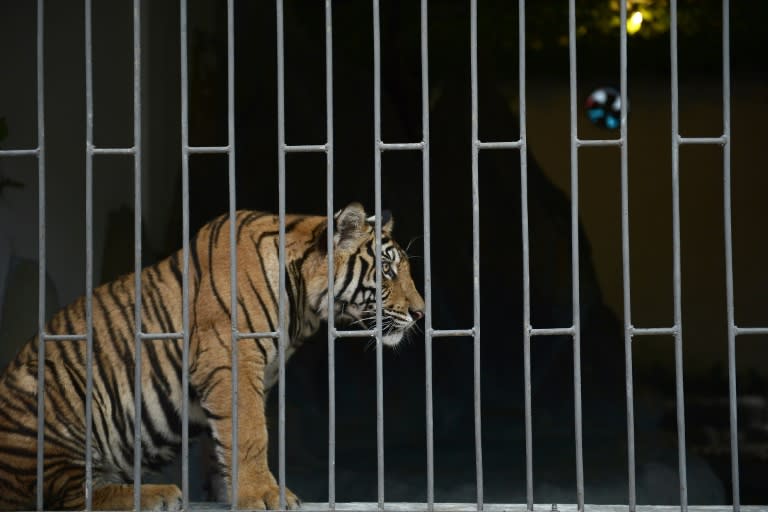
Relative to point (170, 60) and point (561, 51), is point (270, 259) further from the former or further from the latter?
point (561, 51)

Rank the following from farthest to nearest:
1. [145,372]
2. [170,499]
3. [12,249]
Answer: [12,249], [145,372], [170,499]

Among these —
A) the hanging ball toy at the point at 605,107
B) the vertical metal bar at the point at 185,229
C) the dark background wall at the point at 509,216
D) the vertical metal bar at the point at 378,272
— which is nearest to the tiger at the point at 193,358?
the vertical metal bar at the point at 185,229

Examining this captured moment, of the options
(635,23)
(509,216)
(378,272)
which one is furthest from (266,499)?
(635,23)

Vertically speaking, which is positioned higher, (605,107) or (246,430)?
(605,107)

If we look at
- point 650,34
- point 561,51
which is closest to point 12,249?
point 561,51

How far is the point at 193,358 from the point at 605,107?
2.68 meters

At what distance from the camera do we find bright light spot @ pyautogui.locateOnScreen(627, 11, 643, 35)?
6336 mm

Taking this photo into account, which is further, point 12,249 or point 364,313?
point 12,249

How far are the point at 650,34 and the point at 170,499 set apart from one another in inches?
139

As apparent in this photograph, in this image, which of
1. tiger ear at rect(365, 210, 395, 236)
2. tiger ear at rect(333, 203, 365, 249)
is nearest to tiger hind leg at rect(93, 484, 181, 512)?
tiger ear at rect(333, 203, 365, 249)

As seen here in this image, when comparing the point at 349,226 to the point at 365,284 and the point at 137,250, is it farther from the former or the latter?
the point at 137,250

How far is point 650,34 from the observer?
20.8ft

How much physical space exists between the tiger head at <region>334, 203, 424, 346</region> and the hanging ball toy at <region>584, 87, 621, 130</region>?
5.23 feet

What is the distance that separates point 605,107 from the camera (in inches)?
248
